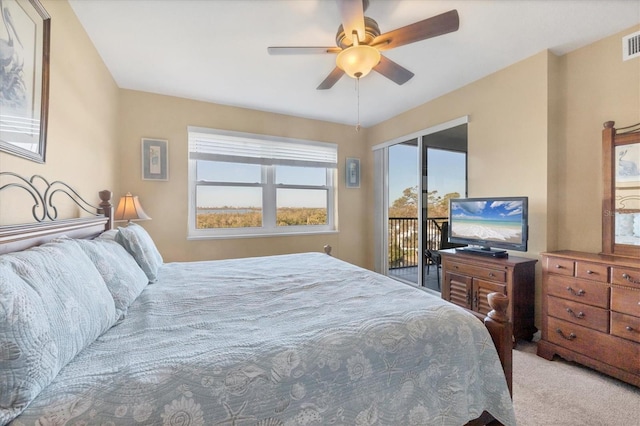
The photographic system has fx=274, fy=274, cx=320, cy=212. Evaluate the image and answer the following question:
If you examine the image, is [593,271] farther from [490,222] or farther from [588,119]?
[588,119]

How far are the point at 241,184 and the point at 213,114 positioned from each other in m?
0.99

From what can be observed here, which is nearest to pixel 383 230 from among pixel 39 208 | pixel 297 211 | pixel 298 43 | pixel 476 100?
pixel 297 211

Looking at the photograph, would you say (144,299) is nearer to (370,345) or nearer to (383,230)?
(370,345)

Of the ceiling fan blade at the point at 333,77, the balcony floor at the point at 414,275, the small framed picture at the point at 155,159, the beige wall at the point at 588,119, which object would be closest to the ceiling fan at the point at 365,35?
the ceiling fan blade at the point at 333,77

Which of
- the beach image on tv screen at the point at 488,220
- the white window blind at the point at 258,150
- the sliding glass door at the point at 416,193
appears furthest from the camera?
the white window blind at the point at 258,150

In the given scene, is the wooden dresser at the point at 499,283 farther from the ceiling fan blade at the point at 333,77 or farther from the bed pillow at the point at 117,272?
the bed pillow at the point at 117,272

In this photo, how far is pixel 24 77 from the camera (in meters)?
1.44

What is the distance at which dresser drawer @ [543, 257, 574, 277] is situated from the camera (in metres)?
2.08

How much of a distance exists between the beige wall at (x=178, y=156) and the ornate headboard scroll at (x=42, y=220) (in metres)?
1.04

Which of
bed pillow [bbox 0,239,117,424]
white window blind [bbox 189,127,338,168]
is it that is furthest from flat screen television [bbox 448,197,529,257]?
bed pillow [bbox 0,239,117,424]

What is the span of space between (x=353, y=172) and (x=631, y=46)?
10.4 ft

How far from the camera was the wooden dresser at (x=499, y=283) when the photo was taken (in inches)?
93.0

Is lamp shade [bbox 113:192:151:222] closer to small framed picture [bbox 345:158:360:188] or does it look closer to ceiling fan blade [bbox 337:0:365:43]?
Result: ceiling fan blade [bbox 337:0:365:43]

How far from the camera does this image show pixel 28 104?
1.47 meters
